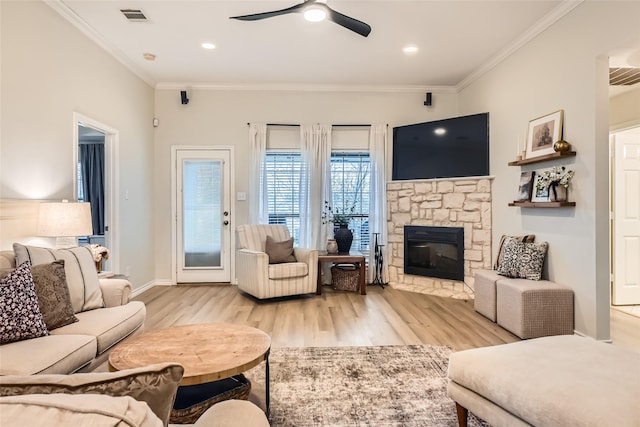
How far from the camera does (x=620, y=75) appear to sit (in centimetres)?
379

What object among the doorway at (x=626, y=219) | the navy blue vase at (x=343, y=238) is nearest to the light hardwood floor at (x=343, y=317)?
the navy blue vase at (x=343, y=238)

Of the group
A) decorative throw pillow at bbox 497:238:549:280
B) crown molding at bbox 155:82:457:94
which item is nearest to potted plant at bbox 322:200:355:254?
crown molding at bbox 155:82:457:94

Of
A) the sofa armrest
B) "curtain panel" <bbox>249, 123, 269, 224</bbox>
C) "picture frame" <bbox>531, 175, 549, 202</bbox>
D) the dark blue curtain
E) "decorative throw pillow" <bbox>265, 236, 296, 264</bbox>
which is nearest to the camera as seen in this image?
the sofa armrest

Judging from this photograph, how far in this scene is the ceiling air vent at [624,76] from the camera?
11.9ft

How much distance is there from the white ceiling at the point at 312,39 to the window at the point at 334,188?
113 cm

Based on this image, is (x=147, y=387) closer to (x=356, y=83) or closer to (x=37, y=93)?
(x=37, y=93)

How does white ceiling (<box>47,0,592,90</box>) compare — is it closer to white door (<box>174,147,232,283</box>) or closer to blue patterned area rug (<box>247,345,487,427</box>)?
white door (<box>174,147,232,283</box>)

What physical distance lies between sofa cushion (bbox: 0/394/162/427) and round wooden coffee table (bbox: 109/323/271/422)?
115 centimetres

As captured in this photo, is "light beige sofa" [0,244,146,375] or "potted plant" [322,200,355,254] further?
"potted plant" [322,200,355,254]

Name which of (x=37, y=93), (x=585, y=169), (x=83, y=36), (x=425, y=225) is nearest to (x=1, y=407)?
(x=37, y=93)

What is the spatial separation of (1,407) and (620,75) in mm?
5170

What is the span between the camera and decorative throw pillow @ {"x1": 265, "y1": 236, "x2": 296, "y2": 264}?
461 centimetres

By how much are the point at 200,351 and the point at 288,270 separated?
8.43ft

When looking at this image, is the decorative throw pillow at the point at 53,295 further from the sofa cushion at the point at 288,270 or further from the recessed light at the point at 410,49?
the recessed light at the point at 410,49
